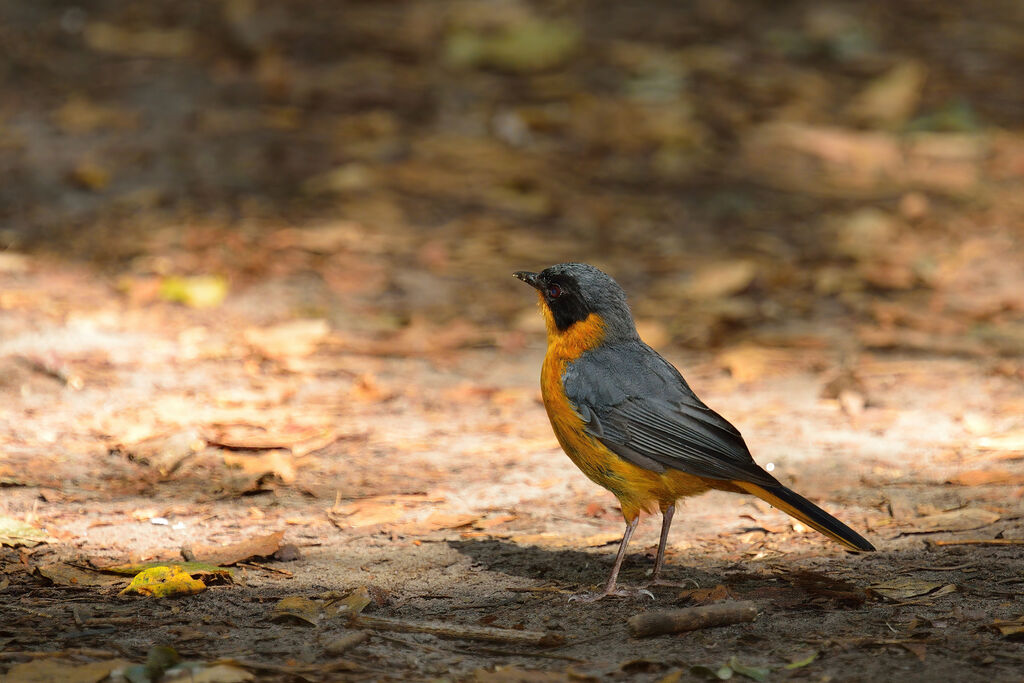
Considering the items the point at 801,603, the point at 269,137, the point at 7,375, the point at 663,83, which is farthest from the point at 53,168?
the point at 801,603

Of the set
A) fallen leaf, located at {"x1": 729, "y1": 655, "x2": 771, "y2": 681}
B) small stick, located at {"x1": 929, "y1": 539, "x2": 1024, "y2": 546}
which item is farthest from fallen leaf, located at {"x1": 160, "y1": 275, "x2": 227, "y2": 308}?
fallen leaf, located at {"x1": 729, "y1": 655, "x2": 771, "y2": 681}

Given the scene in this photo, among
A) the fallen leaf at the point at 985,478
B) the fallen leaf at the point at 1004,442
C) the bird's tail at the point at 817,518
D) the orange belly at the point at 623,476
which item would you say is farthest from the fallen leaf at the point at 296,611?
the fallen leaf at the point at 1004,442

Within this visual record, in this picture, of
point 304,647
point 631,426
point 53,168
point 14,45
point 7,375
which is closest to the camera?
point 304,647

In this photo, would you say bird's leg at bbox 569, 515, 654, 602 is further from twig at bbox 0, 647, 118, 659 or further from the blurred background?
the blurred background

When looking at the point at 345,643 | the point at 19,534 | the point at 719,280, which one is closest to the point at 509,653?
the point at 345,643

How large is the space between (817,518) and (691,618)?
58 cm

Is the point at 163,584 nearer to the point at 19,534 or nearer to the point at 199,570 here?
the point at 199,570

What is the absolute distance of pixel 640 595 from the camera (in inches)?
161

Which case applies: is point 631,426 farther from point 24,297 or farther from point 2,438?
point 24,297

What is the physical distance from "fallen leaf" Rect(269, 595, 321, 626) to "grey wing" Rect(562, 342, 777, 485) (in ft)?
3.90

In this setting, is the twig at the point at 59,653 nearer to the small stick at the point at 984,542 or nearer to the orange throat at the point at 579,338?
the orange throat at the point at 579,338

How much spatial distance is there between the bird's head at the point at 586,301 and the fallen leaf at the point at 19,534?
2.06 m

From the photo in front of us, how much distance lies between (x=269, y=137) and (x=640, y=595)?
263 inches

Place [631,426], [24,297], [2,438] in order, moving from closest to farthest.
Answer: [631,426] → [2,438] → [24,297]
